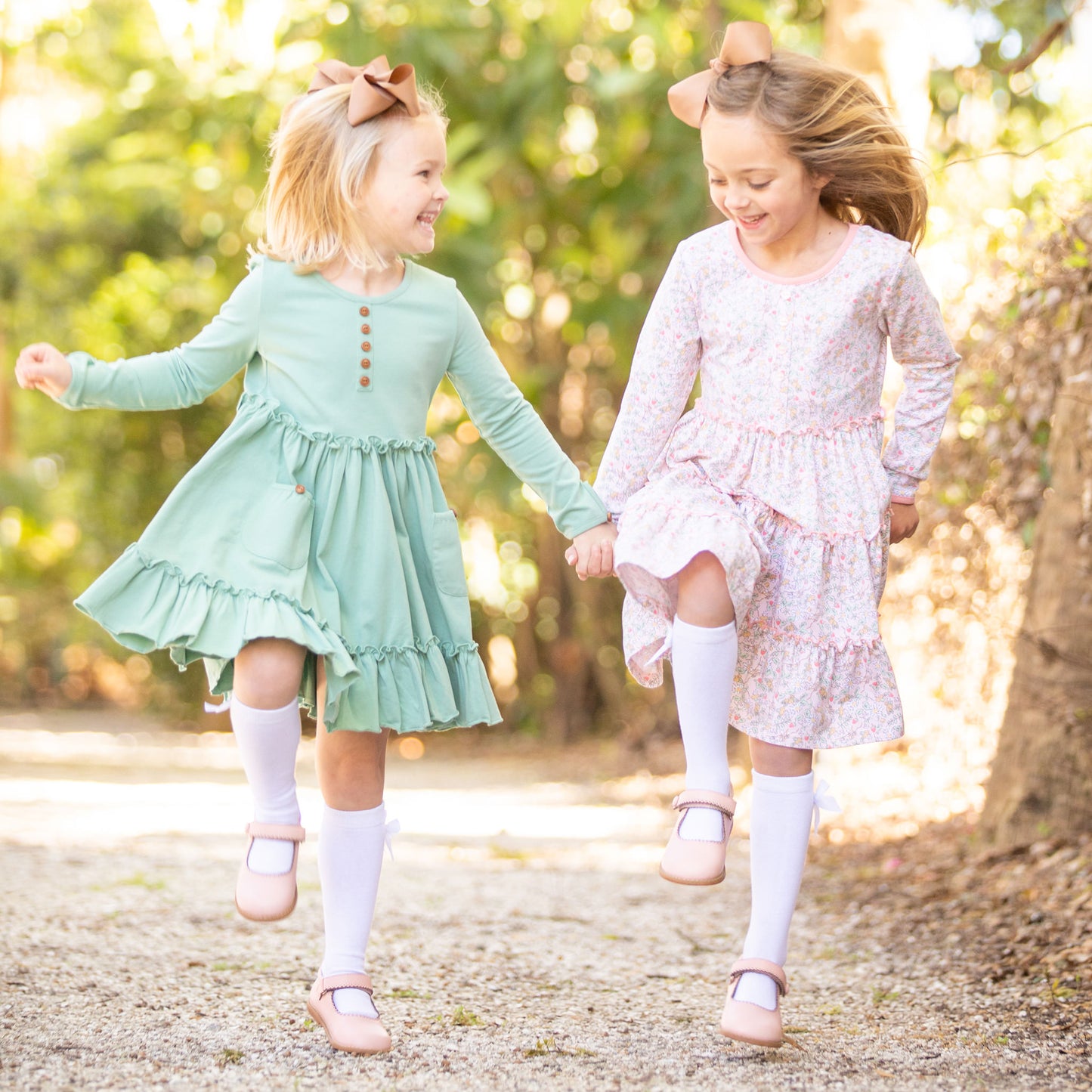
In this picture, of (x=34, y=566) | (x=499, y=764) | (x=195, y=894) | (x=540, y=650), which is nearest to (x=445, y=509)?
(x=195, y=894)

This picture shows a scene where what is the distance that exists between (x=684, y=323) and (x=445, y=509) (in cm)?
59

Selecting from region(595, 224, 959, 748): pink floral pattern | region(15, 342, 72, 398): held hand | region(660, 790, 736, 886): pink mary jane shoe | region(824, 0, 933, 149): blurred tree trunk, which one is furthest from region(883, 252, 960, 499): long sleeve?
region(824, 0, 933, 149): blurred tree trunk

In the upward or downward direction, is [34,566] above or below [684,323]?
below

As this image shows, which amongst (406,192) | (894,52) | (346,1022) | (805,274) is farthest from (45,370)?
(894,52)

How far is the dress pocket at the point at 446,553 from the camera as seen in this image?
2.50 m

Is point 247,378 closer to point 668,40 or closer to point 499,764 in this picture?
point 668,40

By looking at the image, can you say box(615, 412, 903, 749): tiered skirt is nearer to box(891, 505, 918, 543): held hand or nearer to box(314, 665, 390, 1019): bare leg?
box(891, 505, 918, 543): held hand

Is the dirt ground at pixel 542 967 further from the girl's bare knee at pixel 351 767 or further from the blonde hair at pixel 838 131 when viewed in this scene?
the blonde hair at pixel 838 131

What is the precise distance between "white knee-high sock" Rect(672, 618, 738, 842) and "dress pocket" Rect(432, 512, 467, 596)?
43 cm

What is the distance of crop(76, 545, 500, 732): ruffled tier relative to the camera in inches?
88.7

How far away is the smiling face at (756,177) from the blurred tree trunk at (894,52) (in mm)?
3271

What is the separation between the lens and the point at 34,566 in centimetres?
1234

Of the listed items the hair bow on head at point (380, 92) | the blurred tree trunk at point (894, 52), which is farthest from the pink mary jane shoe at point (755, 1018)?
the blurred tree trunk at point (894, 52)

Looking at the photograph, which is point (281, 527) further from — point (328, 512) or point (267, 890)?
point (267, 890)
